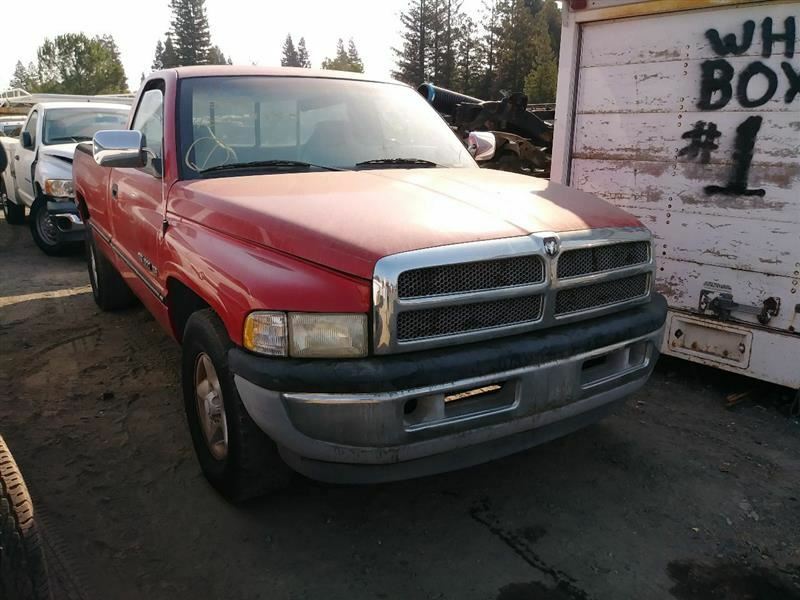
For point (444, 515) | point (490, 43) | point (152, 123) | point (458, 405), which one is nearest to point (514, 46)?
point (490, 43)

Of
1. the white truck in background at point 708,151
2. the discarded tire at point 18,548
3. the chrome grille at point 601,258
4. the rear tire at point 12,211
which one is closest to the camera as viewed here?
the discarded tire at point 18,548

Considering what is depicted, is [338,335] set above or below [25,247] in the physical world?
above

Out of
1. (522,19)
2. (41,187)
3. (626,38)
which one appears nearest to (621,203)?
(626,38)

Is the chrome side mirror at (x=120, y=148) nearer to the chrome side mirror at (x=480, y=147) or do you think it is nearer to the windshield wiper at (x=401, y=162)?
the windshield wiper at (x=401, y=162)

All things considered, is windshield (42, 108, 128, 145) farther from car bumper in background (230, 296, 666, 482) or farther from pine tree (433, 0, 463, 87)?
pine tree (433, 0, 463, 87)

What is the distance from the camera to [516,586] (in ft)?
8.12

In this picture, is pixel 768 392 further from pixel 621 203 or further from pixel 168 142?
pixel 168 142

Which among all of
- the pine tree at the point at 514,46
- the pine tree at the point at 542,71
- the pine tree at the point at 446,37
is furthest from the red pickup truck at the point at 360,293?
the pine tree at the point at 446,37

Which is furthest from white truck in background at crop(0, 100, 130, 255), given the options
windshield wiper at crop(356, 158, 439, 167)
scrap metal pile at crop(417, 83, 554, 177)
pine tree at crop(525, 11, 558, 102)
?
pine tree at crop(525, 11, 558, 102)

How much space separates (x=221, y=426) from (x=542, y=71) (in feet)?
163

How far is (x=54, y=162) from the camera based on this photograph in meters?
8.05

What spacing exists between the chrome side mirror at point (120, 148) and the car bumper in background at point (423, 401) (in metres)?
1.67

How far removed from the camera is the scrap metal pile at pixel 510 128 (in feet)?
28.3

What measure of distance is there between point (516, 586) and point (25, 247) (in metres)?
8.95
